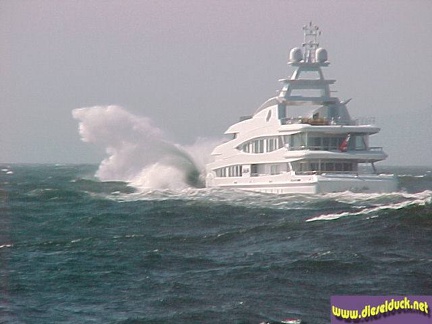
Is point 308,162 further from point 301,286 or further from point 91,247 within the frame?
point 301,286

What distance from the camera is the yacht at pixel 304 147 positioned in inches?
1725

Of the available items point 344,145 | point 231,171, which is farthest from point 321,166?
point 231,171

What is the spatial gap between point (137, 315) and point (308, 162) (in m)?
25.0

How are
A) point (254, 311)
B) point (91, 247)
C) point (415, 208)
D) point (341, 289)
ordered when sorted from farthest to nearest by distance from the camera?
point (415, 208) → point (91, 247) → point (341, 289) → point (254, 311)

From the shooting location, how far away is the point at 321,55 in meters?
50.4

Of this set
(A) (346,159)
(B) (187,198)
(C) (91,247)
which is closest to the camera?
(C) (91,247)

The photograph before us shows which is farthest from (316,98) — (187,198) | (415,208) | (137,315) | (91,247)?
(137,315)

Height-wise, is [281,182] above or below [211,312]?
above

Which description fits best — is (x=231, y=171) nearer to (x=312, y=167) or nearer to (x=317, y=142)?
(x=312, y=167)

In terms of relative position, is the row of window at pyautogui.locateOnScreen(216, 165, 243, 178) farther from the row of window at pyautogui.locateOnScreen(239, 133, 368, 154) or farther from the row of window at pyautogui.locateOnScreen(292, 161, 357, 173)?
the row of window at pyautogui.locateOnScreen(292, 161, 357, 173)

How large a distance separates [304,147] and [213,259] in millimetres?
18370

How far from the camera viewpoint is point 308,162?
45.1 m

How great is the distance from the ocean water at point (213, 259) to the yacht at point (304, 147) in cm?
116

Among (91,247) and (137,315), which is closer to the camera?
(137,315)
